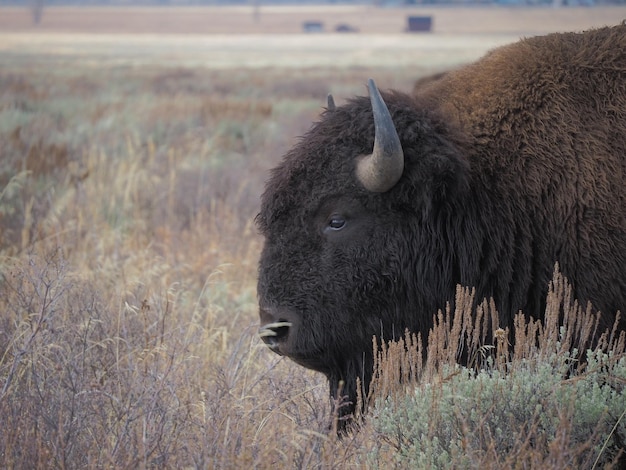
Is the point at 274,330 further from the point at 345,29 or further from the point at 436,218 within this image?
the point at 345,29

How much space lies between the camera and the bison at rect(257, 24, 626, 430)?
13.7 feet

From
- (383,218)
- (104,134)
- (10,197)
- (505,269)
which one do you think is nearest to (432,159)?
(383,218)

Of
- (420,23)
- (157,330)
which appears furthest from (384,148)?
(420,23)

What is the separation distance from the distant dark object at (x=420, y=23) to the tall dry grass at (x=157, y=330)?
7667 cm

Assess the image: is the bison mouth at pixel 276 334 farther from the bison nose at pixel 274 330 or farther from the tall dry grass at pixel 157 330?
the tall dry grass at pixel 157 330

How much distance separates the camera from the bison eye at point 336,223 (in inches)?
169

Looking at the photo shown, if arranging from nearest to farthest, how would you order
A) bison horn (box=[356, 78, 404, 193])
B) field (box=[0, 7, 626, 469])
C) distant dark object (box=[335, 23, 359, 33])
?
field (box=[0, 7, 626, 469])
bison horn (box=[356, 78, 404, 193])
distant dark object (box=[335, 23, 359, 33])

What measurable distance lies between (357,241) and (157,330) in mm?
1545

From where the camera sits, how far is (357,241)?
168 inches

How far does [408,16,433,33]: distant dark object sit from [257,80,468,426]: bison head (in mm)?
89432

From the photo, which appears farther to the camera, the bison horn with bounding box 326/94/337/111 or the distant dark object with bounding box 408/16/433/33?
the distant dark object with bounding box 408/16/433/33

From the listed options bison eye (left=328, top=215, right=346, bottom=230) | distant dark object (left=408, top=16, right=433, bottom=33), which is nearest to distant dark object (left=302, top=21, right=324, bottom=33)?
distant dark object (left=408, top=16, right=433, bottom=33)

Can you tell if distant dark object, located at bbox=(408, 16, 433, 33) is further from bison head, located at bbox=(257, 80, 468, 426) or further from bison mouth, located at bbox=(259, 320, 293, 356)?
bison mouth, located at bbox=(259, 320, 293, 356)

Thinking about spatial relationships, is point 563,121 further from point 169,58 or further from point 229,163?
point 169,58
